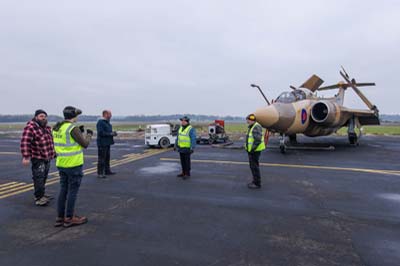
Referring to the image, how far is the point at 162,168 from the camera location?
30.3 feet

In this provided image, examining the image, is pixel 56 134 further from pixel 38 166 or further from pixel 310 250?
pixel 310 250

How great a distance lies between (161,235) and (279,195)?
3.15 metres

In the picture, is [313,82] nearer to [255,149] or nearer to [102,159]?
[255,149]

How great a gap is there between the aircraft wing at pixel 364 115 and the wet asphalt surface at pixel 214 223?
8.57m

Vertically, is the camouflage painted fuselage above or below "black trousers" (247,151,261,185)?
above

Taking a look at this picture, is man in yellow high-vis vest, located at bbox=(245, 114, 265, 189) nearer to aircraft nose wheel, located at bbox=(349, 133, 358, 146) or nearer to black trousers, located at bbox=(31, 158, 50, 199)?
black trousers, located at bbox=(31, 158, 50, 199)

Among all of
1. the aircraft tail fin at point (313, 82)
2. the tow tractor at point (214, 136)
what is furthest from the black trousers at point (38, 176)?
the aircraft tail fin at point (313, 82)

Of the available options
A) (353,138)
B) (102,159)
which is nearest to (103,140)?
(102,159)

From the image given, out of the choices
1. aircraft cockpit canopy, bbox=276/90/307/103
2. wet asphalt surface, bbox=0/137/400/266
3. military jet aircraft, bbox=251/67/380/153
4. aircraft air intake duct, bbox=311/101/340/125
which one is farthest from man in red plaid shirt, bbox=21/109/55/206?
aircraft air intake duct, bbox=311/101/340/125

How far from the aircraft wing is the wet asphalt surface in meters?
8.57

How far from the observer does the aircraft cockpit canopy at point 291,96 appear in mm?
12621

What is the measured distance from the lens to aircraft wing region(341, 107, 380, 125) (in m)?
15.1

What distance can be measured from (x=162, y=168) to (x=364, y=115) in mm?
13633

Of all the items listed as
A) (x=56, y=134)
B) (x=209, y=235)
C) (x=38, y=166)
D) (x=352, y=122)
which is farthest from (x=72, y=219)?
(x=352, y=122)
